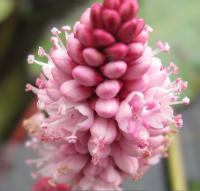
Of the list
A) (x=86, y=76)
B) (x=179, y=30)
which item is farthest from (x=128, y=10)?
(x=179, y=30)

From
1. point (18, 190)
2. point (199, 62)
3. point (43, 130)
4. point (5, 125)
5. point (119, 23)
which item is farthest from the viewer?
point (5, 125)

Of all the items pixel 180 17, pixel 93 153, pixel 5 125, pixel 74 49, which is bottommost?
pixel 93 153

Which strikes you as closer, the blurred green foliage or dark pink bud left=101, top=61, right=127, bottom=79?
dark pink bud left=101, top=61, right=127, bottom=79

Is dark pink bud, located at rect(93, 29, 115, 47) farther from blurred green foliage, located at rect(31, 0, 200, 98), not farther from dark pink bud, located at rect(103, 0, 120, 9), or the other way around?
blurred green foliage, located at rect(31, 0, 200, 98)

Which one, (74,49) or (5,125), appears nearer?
(74,49)

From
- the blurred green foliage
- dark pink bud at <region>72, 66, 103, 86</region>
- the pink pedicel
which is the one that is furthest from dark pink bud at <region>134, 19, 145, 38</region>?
the blurred green foliage

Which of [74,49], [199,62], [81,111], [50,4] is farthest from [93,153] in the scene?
[50,4]

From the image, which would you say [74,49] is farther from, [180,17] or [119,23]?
[180,17]

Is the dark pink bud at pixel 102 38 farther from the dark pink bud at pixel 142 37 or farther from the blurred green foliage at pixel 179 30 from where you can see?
the blurred green foliage at pixel 179 30
